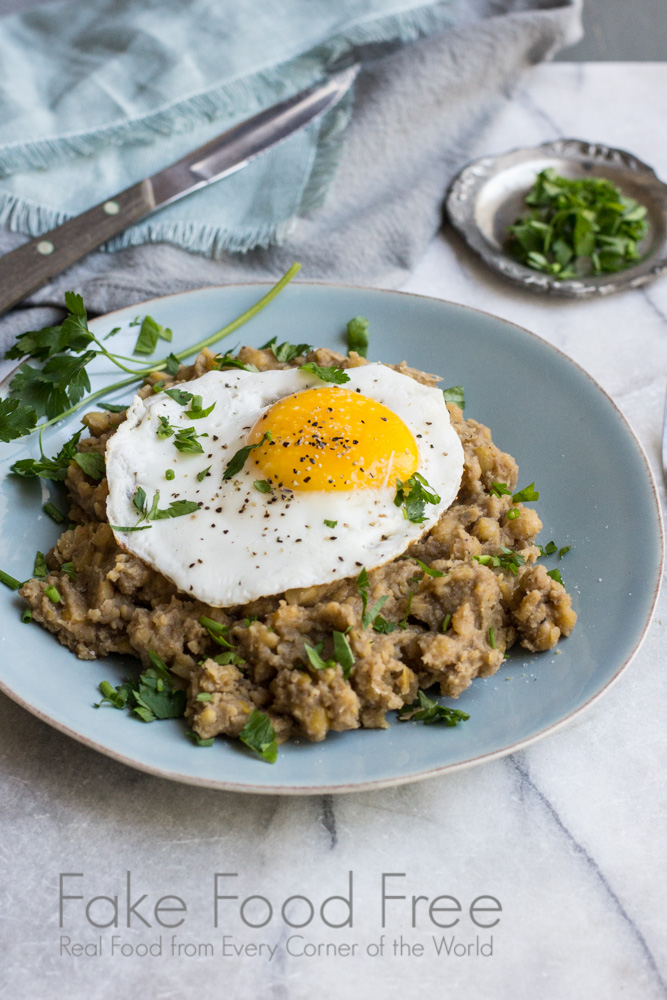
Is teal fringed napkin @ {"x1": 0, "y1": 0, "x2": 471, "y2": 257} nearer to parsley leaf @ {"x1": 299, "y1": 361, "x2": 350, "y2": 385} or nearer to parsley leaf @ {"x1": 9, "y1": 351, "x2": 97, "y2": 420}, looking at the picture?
parsley leaf @ {"x1": 9, "y1": 351, "x2": 97, "y2": 420}

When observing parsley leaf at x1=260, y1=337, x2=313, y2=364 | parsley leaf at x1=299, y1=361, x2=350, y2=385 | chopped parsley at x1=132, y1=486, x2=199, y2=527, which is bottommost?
chopped parsley at x1=132, y1=486, x2=199, y2=527

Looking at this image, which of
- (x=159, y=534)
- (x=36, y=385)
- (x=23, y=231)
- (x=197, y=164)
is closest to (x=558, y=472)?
(x=159, y=534)

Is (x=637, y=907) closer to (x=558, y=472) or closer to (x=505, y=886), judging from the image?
(x=505, y=886)

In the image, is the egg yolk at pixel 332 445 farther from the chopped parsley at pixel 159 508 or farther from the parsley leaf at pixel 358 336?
the parsley leaf at pixel 358 336

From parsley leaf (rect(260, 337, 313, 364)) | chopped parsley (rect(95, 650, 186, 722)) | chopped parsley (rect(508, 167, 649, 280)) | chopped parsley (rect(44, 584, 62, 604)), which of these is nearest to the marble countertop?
chopped parsley (rect(95, 650, 186, 722))

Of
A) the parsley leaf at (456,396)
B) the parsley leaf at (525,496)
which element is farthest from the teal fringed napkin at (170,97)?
the parsley leaf at (525,496)

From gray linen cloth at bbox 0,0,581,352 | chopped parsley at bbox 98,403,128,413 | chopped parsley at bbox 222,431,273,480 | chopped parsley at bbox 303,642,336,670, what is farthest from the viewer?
gray linen cloth at bbox 0,0,581,352

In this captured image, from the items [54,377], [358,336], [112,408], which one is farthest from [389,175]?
[54,377]

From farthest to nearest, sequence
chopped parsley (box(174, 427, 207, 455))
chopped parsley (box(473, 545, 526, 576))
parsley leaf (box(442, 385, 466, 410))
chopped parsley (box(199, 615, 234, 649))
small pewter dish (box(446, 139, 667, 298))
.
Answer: small pewter dish (box(446, 139, 667, 298)) < parsley leaf (box(442, 385, 466, 410)) < chopped parsley (box(174, 427, 207, 455)) < chopped parsley (box(473, 545, 526, 576)) < chopped parsley (box(199, 615, 234, 649))
